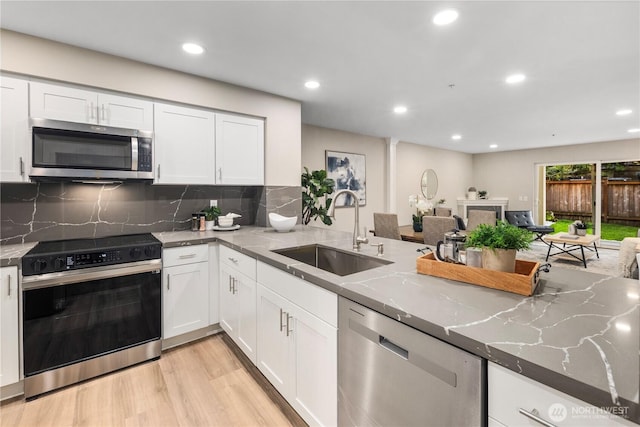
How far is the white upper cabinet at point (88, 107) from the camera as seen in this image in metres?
2.11

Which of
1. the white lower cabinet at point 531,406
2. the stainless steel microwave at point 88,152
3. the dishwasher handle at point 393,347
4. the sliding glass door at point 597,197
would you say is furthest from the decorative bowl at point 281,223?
Result: the sliding glass door at point 597,197

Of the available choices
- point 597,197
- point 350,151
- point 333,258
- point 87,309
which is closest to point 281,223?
point 333,258

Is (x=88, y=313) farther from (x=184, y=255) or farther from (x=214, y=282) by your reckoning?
(x=214, y=282)

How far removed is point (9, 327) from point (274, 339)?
1.63m

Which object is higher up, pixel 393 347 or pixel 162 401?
pixel 393 347

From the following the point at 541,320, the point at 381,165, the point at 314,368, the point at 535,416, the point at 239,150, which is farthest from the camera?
the point at 381,165

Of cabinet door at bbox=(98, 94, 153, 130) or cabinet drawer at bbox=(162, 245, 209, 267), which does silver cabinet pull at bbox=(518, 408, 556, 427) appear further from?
cabinet door at bbox=(98, 94, 153, 130)

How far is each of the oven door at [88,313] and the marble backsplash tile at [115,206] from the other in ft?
2.47

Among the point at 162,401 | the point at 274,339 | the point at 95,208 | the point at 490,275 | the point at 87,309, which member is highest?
the point at 95,208

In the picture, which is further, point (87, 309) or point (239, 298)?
point (239, 298)

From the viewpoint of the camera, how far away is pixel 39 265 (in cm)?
184

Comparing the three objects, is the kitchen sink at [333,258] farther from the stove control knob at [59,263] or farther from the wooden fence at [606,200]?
the wooden fence at [606,200]

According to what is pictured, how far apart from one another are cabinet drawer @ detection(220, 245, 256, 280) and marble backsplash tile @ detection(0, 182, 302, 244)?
34.0 inches

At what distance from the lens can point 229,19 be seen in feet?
6.35
